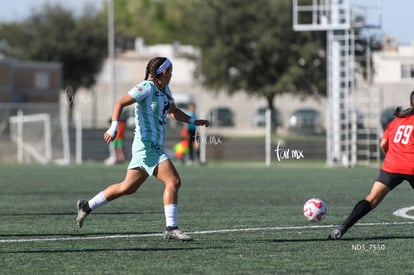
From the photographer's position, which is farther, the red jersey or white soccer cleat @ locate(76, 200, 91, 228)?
white soccer cleat @ locate(76, 200, 91, 228)

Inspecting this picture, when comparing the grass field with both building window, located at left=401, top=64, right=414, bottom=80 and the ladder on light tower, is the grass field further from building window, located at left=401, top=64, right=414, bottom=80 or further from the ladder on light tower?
building window, located at left=401, top=64, right=414, bottom=80

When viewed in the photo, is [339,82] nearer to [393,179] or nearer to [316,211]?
[316,211]

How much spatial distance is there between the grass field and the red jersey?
29.7 inches

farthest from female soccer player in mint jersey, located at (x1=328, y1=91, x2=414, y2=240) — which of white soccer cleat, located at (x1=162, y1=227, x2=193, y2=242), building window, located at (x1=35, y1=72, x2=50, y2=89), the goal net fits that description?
building window, located at (x1=35, y1=72, x2=50, y2=89)

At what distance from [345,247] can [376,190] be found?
0.86 metres

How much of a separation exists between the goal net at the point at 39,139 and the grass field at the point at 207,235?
1939 cm

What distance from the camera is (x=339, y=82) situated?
109ft

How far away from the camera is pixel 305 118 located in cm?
6919

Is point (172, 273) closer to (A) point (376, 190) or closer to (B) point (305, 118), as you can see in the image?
(A) point (376, 190)

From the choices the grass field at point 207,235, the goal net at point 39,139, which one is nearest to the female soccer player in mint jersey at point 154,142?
the grass field at point 207,235

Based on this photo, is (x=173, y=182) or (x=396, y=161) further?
(x=173, y=182)

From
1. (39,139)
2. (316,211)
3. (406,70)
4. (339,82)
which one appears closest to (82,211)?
(316,211)

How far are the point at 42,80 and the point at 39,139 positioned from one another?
69.3 ft

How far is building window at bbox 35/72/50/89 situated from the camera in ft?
198
